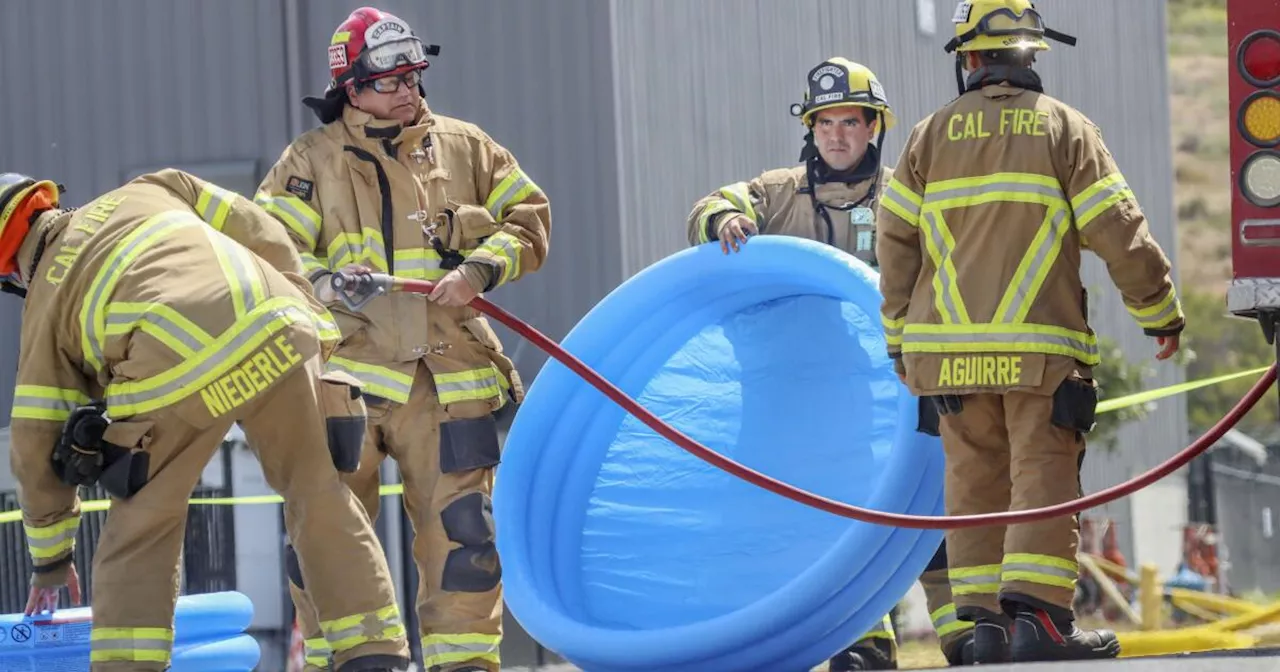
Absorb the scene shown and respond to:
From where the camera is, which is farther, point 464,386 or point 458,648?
point 464,386

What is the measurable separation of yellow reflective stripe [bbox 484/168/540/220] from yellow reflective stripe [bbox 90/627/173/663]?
2.03m

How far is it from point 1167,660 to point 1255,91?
1557mm

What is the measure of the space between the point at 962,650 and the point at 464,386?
1.89 m

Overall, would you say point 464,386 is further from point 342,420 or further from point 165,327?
point 165,327

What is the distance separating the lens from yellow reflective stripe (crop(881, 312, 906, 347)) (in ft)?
21.9

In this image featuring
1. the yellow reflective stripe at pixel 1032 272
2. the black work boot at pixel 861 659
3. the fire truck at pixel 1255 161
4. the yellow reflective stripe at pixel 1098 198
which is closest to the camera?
the fire truck at pixel 1255 161

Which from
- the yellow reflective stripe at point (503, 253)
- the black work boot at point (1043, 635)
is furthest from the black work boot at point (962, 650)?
the yellow reflective stripe at point (503, 253)

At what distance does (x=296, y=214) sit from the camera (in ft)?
23.7

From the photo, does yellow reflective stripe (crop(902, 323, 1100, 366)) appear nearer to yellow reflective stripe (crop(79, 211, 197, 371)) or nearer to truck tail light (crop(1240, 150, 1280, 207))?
truck tail light (crop(1240, 150, 1280, 207))

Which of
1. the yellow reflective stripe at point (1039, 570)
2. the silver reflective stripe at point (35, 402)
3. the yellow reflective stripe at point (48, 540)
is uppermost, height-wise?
the silver reflective stripe at point (35, 402)

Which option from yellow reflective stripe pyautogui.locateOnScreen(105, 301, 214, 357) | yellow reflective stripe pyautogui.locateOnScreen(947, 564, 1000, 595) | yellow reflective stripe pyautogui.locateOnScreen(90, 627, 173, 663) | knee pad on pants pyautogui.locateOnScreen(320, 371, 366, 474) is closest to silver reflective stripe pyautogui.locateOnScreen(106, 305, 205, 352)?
yellow reflective stripe pyautogui.locateOnScreen(105, 301, 214, 357)

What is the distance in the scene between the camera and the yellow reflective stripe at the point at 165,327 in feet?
19.6

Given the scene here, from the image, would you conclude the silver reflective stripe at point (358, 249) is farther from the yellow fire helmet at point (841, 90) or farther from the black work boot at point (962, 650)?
the black work boot at point (962, 650)

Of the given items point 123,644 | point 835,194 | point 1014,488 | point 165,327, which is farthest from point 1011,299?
point 123,644
